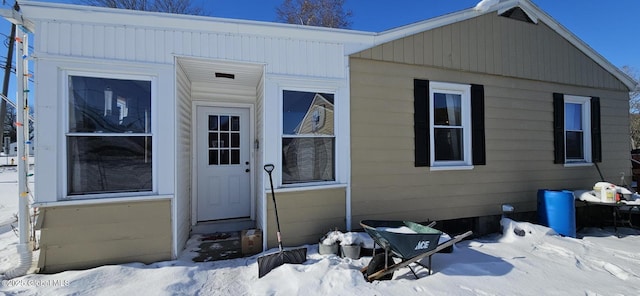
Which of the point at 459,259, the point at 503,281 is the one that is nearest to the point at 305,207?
the point at 459,259

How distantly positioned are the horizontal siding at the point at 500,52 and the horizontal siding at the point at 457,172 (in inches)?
5.3

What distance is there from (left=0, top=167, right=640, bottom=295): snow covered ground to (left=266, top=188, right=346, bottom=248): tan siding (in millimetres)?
248

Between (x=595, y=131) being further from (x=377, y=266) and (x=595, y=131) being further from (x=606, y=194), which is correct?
(x=377, y=266)

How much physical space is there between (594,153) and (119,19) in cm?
790

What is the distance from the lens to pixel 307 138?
3.61m

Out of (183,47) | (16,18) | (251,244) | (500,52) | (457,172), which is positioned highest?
(500,52)

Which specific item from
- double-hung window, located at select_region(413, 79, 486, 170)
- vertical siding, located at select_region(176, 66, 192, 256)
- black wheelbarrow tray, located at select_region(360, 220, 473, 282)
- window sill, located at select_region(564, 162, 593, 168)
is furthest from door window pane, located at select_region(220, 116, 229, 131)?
window sill, located at select_region(564, 162, 593, 168)

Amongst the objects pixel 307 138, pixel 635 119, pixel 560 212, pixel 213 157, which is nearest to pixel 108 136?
pixel 213 157

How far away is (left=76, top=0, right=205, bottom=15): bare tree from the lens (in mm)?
8445

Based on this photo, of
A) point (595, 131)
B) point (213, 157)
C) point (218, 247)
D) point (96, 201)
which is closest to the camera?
point (96, 201)

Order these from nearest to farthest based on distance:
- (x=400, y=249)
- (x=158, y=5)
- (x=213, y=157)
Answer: (x=400, y=249)
(x=213, y=157)
(x=158, y=5)

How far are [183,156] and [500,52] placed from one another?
5.16 m

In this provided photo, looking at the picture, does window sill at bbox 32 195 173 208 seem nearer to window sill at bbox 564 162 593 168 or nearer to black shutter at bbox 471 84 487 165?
black shutter at bbox 471 84 487 165

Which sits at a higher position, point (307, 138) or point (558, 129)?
point (558, 129)
